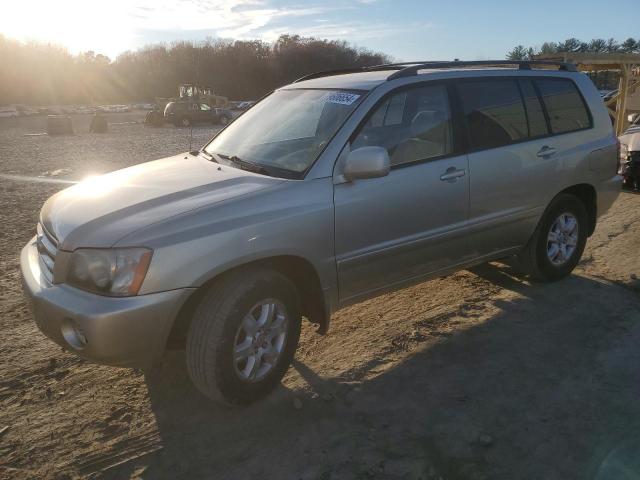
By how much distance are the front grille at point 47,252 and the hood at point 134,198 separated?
0.05 meters

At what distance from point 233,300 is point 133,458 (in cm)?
92

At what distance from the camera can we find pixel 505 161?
13.5ft

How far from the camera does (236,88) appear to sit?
9700 cm

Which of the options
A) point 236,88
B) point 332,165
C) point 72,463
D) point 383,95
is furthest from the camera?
point 236,88

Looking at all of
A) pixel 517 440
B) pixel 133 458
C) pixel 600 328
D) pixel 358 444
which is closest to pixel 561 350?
pixel 600 328

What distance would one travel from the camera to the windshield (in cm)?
346

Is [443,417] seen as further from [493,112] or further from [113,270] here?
[493,112]

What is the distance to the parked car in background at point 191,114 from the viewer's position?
3256 cm

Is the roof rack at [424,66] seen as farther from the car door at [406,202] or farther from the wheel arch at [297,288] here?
the wheel arch at [297,288]

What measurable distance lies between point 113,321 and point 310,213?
3.91 feet

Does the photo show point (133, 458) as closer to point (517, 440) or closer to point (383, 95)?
point (517, 440)

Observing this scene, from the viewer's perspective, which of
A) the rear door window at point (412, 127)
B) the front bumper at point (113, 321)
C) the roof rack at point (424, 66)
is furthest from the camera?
the roof rack at point (424, 66)

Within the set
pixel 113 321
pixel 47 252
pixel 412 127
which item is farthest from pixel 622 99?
pixel 113 321

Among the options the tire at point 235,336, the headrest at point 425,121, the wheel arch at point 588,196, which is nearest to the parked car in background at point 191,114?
the wheel arch at point 588,196
